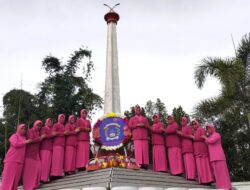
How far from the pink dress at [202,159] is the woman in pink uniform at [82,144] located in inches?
136

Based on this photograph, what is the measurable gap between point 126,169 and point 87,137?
6.66 ft

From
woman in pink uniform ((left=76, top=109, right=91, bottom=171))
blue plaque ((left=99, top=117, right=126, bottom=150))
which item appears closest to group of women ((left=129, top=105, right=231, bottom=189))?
blue plaque ((left=99, top=117, right=126, bottom=150))

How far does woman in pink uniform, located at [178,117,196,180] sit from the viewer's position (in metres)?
9.96

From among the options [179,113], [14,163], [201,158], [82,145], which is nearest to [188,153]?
[201,158]

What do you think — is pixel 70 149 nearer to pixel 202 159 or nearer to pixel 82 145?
pixel 82 145

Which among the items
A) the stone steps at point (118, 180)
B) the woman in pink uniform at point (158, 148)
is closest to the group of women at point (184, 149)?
the woman in pink uniform at point (158, 148)

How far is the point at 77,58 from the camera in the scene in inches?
872

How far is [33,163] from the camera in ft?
31.9

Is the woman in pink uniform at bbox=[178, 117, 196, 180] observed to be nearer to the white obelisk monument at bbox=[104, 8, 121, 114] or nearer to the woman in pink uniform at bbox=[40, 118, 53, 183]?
the white obelisk monument at bbox=[104, 8, 121, 114]

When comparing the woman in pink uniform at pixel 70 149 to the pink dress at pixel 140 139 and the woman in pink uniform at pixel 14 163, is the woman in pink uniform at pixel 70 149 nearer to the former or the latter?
the woman in pink uniform at pixel 14 163

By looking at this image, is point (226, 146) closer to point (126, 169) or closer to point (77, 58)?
point (126, 169)

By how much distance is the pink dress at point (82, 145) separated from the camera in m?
10.3

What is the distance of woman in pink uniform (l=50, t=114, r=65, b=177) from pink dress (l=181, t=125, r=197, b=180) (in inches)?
152

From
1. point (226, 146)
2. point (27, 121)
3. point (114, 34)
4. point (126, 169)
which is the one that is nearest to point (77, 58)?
point (27, 121)
